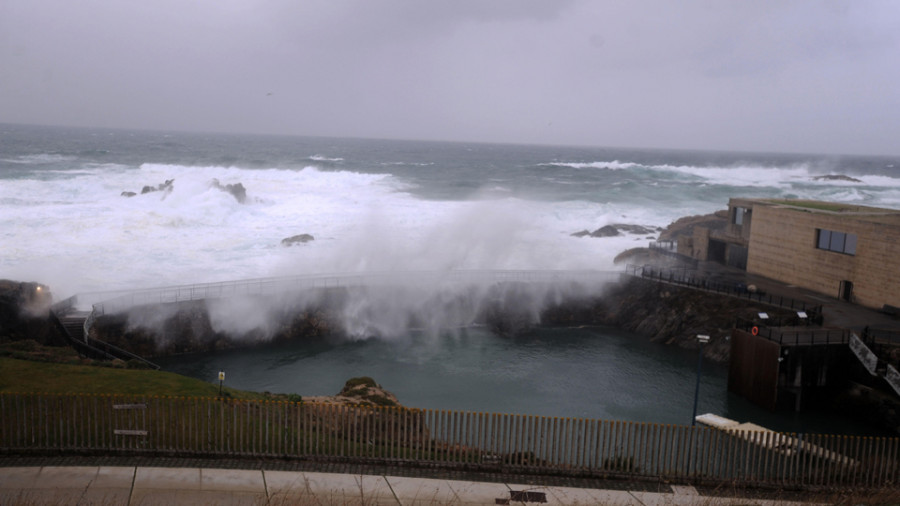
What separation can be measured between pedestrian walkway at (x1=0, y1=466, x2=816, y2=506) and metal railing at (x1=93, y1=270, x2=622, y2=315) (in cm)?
1943

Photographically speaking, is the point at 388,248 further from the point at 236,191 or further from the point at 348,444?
the point at 348,444

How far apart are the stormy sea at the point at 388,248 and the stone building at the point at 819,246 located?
24.3 ft

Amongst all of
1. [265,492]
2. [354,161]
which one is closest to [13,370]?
[265,492]

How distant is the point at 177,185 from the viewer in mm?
72312

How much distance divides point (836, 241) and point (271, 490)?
28.8 metres

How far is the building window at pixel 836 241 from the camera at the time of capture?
3139 centimetres

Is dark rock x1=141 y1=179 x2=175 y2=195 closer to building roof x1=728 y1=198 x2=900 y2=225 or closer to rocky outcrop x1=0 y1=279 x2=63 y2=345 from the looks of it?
rocky outcrop x1=0 y1=279 x2=63 y2=345

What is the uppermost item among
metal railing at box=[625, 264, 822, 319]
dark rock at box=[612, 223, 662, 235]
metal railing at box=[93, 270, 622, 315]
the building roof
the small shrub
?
the building roof

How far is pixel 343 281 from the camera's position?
37969 millimetres

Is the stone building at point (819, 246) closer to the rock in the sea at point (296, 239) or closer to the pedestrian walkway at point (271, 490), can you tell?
Answer: the pedestrian walkway at point (271, 490)

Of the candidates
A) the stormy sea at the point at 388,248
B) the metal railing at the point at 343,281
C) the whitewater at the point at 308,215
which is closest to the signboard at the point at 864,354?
the stormy sea at the point at 388,248

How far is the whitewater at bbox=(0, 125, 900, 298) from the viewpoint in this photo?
43344 mm

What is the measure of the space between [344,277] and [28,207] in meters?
40.2

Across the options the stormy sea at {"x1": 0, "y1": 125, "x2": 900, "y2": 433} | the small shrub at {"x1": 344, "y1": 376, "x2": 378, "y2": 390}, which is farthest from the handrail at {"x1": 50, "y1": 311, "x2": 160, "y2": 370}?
the small shrub at {"x1": 344, "y1": 376, "x2": 378, "y2": 390}
